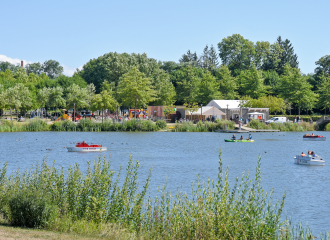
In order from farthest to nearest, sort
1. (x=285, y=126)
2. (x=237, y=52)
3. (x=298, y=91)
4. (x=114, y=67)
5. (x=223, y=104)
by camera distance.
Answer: (x=237, y=52) → (x=114, y=67) → (x=223, y=104) → (x=298, y=91) → (x=285, y=126)

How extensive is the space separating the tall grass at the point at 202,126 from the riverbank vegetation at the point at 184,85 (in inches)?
540

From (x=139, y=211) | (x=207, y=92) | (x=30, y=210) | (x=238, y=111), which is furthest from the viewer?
(x=207, y=92)

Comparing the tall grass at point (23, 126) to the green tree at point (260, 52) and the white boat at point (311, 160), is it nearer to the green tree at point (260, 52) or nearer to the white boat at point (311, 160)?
the white boat at point (311, 160)

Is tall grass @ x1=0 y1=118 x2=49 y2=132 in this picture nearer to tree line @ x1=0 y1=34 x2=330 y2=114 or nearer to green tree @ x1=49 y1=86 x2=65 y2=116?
tree line @ x1=0 y1=34 x2=330 y2=114

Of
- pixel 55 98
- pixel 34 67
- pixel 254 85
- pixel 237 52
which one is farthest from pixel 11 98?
pixel 34 67

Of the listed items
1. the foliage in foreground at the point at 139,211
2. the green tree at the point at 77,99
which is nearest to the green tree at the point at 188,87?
the green tree at the point at 77,99

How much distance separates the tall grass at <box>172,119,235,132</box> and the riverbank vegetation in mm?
13711

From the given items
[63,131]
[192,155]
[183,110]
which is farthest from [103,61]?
[192,155]

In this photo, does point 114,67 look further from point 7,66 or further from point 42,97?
→ point 7,66

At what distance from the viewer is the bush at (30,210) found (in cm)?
1273

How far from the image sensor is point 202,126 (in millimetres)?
75000

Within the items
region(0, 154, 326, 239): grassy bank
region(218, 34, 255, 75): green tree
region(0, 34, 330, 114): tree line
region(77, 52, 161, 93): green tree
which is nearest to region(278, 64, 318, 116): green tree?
region(0, 34, 330, 114): tree line

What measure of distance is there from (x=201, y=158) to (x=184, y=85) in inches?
2515

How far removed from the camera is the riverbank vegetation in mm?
87750
